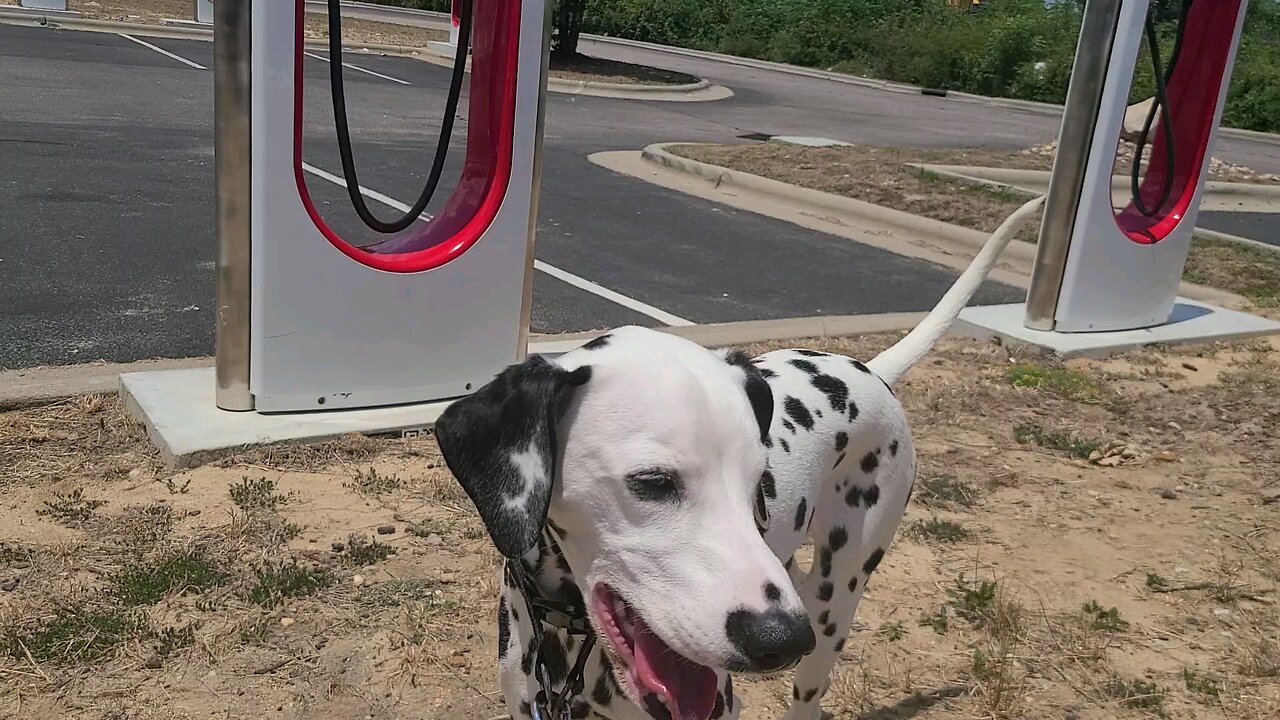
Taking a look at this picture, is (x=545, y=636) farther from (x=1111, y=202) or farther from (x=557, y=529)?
(x=1111, y=202)

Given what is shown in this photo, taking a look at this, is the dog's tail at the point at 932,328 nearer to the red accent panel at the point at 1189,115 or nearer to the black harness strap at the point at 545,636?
the black harness strap at the point at 545,636

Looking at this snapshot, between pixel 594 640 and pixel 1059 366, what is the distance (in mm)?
5505

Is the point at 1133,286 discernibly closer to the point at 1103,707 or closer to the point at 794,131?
the point at 1103,707

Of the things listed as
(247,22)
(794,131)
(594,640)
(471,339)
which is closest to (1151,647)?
(594,640)

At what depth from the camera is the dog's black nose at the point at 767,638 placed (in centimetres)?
196

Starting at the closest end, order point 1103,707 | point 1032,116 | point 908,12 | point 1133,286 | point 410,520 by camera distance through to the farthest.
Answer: point 1103,707
point 410,520
point 1133,286
point 1032,116
point 908,12

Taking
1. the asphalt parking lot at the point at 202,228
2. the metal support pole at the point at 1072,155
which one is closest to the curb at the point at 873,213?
the asphalt parking lot at the point at 202,228

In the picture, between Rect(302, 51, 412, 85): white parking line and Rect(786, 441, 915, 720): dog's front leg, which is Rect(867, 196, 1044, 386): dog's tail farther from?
Rect(302, 51, 412, 85): white parking line

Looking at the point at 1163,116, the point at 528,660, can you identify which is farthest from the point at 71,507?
the point at 1163,116

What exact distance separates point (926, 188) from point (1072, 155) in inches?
203

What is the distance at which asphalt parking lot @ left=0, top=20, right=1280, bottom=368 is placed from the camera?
21.6 ft

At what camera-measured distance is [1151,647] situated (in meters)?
3.99

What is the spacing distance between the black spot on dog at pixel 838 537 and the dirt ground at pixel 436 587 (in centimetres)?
77

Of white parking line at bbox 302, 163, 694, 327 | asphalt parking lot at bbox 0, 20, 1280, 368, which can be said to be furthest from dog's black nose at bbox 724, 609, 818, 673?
white parking line at bbox 302, 163, 694, 327
